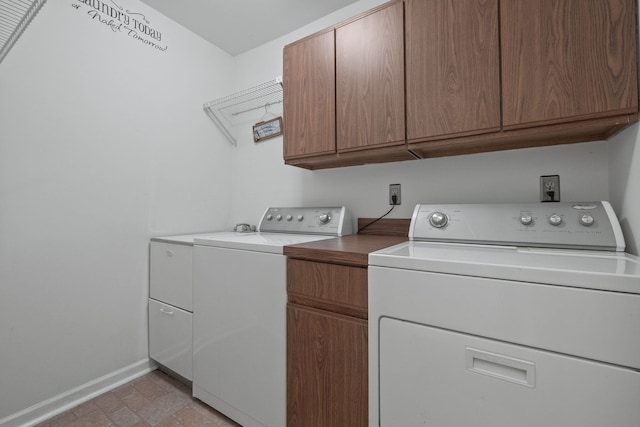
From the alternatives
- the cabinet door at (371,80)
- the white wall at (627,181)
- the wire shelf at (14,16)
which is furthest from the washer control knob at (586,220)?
the wire shelf at (14,16)

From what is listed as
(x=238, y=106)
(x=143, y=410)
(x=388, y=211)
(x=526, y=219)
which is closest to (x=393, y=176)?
(x=388, y=211)

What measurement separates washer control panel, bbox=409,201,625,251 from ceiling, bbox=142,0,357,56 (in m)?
1.52

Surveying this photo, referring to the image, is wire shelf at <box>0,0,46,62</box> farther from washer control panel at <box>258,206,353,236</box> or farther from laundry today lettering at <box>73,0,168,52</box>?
washer control panel at <box>258,206,353,236</box>

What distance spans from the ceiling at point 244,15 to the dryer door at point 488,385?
199 cm

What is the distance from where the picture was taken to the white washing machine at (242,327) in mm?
1248

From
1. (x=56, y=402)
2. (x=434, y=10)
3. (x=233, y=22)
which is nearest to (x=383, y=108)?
(x=434, y=10)

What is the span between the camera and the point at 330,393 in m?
1.10

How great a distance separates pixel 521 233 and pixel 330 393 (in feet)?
3.24

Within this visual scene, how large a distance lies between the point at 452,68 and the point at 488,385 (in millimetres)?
1172

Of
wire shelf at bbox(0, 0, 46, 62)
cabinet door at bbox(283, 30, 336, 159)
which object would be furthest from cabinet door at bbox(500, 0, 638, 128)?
wire shelf at bbox(0, 0, 46, 62)

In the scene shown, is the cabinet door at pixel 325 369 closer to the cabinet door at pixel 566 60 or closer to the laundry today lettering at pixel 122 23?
the cabinet door at pixel 566 60

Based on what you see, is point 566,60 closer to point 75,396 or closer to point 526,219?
point 526,219

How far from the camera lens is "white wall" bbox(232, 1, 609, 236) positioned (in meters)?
1.26

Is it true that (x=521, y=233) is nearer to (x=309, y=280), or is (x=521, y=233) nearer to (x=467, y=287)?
(x=467, y=287)
